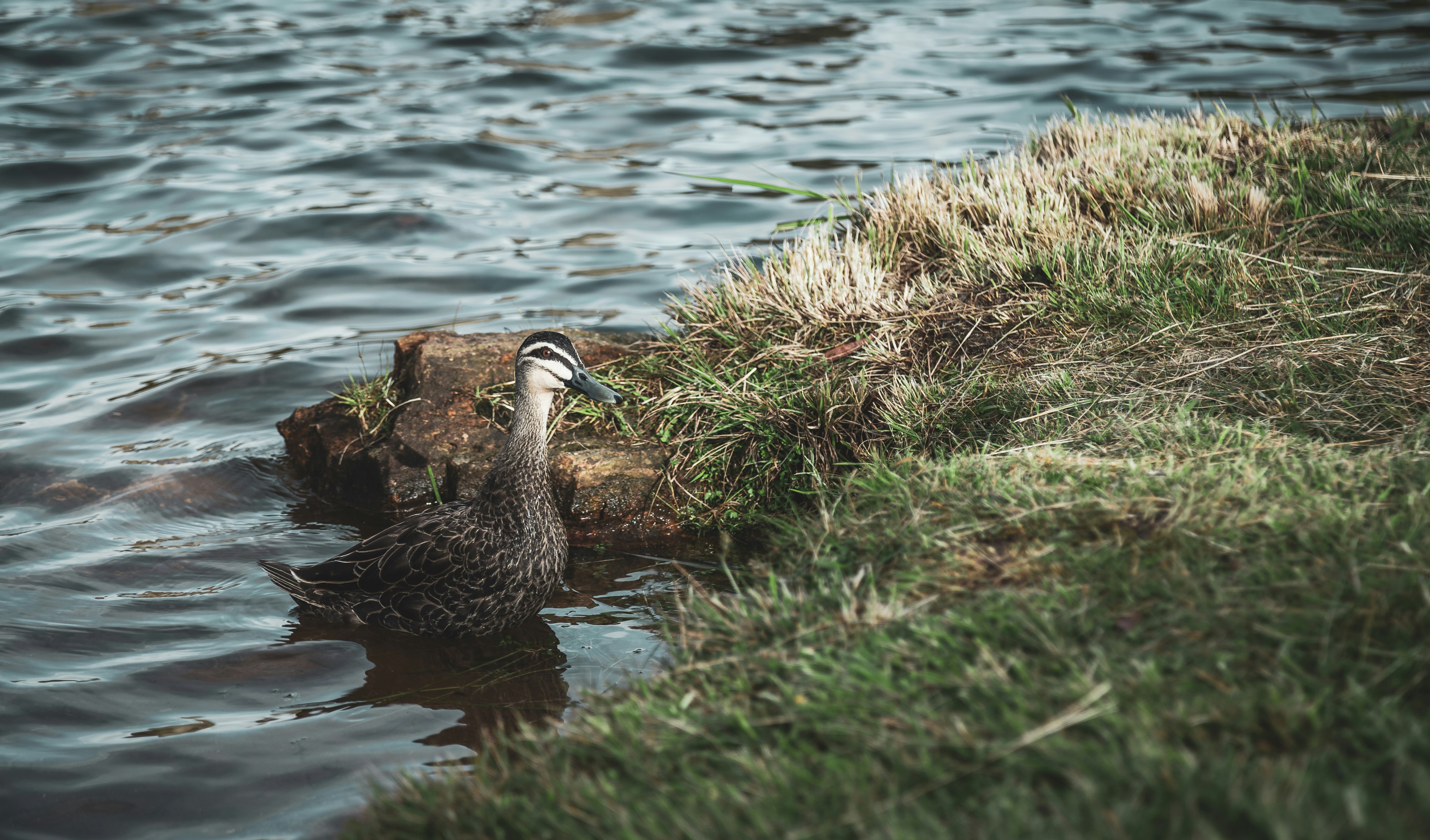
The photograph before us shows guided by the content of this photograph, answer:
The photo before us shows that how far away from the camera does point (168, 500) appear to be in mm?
7000

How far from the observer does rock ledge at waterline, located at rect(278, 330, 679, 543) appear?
20.1 feet

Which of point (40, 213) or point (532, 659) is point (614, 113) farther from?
point (532, 659)

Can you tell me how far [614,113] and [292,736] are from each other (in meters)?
11.4

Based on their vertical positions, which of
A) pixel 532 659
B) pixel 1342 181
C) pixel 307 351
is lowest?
pixel 532 659

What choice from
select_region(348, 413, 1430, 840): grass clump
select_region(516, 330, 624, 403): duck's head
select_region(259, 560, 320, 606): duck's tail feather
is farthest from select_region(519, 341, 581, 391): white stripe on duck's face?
select_region(348, 413, 1430, 840): grass clump

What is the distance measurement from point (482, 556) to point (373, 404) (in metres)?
2.27

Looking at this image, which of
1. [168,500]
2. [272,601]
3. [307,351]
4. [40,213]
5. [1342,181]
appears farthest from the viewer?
[40,213]

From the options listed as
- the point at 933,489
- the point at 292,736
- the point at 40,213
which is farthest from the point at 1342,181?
the point at 40,213

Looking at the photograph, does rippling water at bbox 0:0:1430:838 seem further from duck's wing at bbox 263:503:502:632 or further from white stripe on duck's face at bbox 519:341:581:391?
white stripe on duck's face at bbox 519:341:581:391

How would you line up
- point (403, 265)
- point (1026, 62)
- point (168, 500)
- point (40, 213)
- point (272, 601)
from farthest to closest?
point (1026, 62) → point (40, 213) → point (403, 265) → point (168, 500) → point (272, 601)

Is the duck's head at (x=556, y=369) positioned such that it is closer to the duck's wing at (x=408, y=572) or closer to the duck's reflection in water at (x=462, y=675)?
the duck's wing at (x=408, y=572)

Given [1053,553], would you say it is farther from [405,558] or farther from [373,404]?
[373,404]

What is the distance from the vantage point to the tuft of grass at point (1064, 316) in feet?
16.0

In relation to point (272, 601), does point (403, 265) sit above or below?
above
